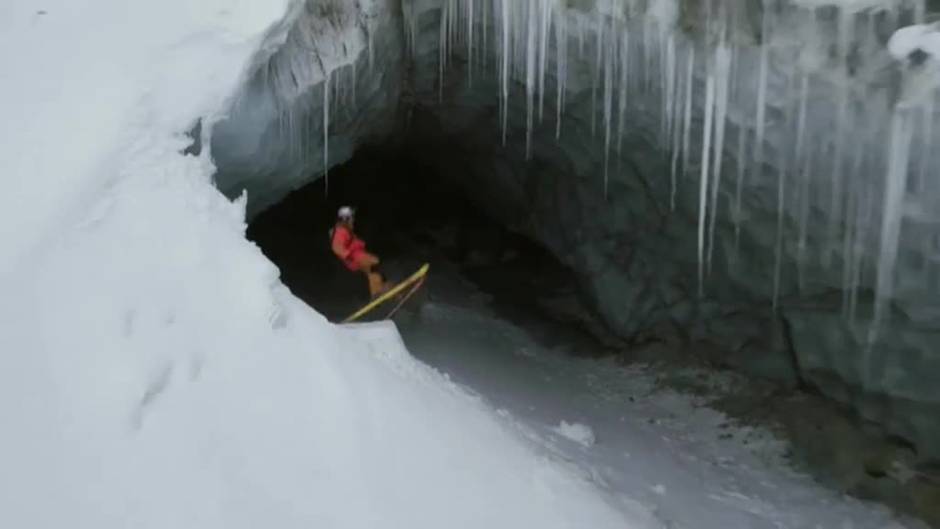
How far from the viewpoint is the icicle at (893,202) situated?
194 inches

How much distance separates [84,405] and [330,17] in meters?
3.35

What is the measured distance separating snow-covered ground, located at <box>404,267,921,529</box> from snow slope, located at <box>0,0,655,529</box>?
2.33ft

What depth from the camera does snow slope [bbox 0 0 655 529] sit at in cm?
393

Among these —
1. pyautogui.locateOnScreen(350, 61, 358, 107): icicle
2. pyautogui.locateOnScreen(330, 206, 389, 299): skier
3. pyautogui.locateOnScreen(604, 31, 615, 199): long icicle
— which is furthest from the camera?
pyautogui.locateOnScreen(330, 206, 389, 299): skier

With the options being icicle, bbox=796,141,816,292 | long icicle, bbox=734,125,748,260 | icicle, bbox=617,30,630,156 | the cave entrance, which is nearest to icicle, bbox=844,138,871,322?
icicle, bbox=796,141,816,292

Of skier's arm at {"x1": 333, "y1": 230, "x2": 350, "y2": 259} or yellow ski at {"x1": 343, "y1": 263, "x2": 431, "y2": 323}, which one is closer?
yellow ski at {"x1": 343, "y1": 263, "x2": 431, "y2": 323}

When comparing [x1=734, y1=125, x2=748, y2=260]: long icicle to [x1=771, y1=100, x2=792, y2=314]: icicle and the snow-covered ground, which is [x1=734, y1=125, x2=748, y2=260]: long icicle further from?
the snow-covered ground

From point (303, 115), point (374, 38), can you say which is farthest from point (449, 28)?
point (303, 115)

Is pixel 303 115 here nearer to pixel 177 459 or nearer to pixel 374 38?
pixel 374 38

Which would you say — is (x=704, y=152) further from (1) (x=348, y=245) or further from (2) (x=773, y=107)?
(1) (x=348, y=245)

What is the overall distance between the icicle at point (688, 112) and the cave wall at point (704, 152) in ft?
0.05

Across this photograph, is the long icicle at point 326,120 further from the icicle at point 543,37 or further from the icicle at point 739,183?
the icicle at point 739,183

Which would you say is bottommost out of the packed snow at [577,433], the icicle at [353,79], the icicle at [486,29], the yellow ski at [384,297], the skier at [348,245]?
the packed snow at [577,433]

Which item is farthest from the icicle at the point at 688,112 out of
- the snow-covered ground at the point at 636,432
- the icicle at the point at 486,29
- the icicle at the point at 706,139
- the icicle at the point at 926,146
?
the snow-covered ground at the point at 636,432
